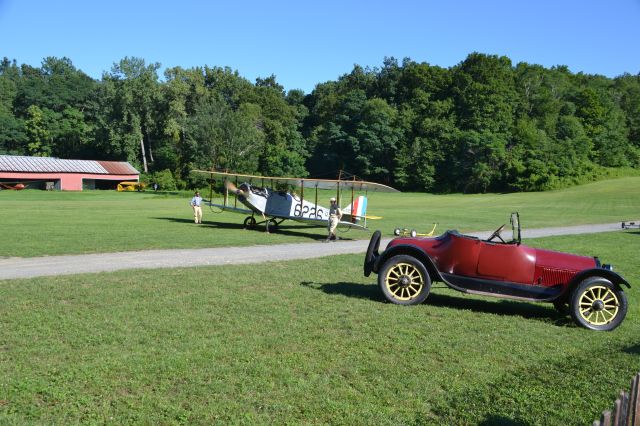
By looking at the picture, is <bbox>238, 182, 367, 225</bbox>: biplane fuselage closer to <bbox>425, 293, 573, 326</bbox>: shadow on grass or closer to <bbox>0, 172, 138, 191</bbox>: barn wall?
<bbox>425, 293, 573, 326</bbox>: shadow on grass

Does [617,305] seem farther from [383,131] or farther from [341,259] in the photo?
[383,131]

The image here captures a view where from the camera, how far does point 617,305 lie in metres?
8.44

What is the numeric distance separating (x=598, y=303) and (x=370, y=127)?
90.6 m

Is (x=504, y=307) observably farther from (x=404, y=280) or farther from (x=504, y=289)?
(x=404, y=280)

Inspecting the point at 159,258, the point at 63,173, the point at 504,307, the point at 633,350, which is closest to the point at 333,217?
the point at 159,258

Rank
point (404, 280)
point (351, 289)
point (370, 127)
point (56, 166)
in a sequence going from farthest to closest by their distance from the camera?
point (370, 127), point (56, 166), point (351, 289), point (404, 280)

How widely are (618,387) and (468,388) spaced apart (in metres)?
1.64

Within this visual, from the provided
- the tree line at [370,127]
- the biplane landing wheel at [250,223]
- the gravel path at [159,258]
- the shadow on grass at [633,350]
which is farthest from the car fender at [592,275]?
the tree line at [370,127]

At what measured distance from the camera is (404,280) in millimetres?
9539

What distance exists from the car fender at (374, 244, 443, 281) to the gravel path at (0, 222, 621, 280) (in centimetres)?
596

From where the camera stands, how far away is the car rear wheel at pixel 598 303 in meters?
8.38

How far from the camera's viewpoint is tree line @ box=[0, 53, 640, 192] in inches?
3268

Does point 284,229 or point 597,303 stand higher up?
point 597,303

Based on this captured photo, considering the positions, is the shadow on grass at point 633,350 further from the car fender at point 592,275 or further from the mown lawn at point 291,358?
the car fender at point 592,275
